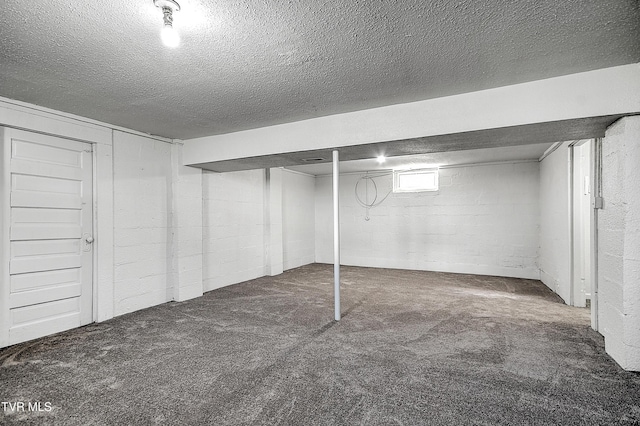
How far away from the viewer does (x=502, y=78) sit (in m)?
2.59

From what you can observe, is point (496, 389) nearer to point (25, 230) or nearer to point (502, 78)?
point (502, 78)

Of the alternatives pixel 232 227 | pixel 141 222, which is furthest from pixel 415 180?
pixel 141 222

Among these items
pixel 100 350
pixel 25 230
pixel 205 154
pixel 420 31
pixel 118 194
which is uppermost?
pixel 420 31

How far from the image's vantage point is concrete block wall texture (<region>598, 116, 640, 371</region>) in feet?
8.04

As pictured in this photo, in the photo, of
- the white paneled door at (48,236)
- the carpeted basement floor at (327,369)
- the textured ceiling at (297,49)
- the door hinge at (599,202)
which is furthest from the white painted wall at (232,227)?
the door hinge at (599,202)

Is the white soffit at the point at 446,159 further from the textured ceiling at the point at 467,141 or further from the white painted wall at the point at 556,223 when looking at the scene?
the textured ceiling at the point at 467,141

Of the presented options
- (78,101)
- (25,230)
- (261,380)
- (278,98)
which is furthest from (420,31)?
(25,230)

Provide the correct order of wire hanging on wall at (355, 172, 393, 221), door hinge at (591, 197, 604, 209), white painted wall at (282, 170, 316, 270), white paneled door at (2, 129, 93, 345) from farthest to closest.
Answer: wire hanging on wall at (355, 172, 393, 221) → white painted wall at (282, 170, 316, 270) → white paneled door at (2, 129, 93, 345) → door hinge at (591, 197, 604, 209)

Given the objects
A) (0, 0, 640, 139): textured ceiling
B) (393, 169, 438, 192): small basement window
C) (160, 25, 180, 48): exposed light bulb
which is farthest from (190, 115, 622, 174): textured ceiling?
(393, 169, 438, 192): small basement window

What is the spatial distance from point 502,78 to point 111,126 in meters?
4.11

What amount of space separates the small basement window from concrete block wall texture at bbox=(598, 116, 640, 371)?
14.0ft

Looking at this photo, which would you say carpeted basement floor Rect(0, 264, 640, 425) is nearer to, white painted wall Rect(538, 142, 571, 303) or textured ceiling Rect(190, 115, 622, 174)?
white painted wall Rect(538, 142, 571, 303)

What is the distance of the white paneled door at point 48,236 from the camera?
314cm

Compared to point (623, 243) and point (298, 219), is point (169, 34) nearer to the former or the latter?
point (623, 243)
